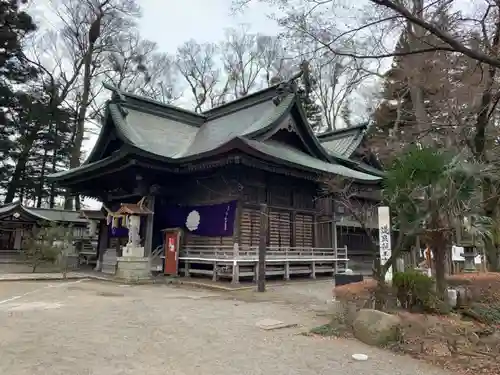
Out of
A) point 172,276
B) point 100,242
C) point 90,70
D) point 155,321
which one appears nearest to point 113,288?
point 172,276

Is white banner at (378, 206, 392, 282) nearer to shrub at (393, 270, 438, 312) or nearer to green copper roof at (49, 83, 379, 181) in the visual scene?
shrub at (393, 270, 438, 312)

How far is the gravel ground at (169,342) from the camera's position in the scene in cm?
467

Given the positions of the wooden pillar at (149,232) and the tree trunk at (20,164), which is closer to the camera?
the wooden pillar at (149,232)

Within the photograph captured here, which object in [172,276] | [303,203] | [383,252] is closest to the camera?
[383,252]

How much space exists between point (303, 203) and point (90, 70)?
77.5ft

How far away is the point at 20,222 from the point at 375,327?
90.4ft

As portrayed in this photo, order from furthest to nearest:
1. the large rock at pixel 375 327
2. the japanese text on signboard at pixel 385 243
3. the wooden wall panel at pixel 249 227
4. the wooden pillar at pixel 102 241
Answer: the wooden pillar at pixel 102 241
the wooden wall panel at pixel 249 227
the japanese text on signboard at pixel 385 243
the large rock at pixel 375 327

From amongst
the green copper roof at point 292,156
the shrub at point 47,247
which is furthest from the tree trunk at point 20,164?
the green copper roof at point 292,156

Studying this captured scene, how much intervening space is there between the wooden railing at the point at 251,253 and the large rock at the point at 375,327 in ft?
25.2

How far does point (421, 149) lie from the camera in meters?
7.14

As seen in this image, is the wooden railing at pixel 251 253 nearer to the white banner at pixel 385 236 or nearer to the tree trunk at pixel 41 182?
the white banner at pixel 385 236

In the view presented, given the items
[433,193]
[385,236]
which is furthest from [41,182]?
[433,193]

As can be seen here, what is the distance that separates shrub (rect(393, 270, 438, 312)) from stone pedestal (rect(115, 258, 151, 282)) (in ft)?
33.6

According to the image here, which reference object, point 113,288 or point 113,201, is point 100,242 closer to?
point 113,201
